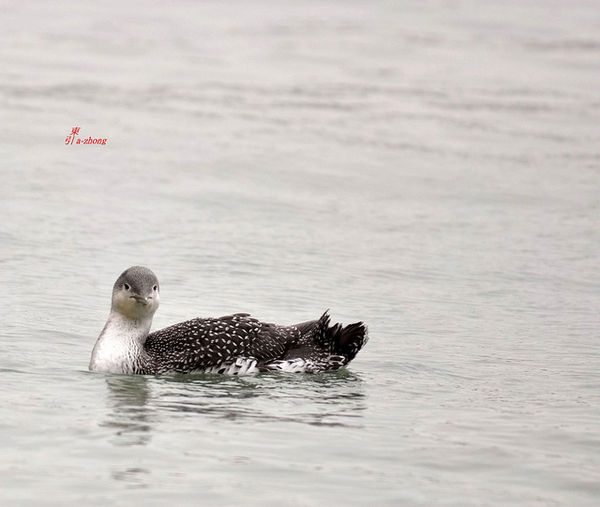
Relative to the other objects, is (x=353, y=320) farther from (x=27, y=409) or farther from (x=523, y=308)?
(x=27, y=409)

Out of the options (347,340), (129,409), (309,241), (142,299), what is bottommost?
(129,409)

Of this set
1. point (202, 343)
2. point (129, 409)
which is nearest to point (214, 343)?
point (202, 343)

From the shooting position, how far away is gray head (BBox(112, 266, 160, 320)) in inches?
406

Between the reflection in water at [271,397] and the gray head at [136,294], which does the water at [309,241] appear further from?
the gray head at [136,294]

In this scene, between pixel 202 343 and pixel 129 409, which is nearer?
pixel 129 409

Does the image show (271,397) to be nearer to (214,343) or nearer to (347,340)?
(214,343)

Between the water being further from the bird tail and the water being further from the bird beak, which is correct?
the bird beak

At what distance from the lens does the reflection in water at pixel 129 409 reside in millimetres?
8414

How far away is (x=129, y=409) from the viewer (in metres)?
9.08

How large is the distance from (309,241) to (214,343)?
16.4 feet

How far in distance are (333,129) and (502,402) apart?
11804 mm

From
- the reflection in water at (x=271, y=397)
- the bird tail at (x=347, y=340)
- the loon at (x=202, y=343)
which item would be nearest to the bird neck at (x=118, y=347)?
the loon at (x=202, y=343)

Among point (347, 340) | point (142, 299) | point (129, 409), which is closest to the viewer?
point (129, 409)

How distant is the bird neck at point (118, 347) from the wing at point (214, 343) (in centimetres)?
15
